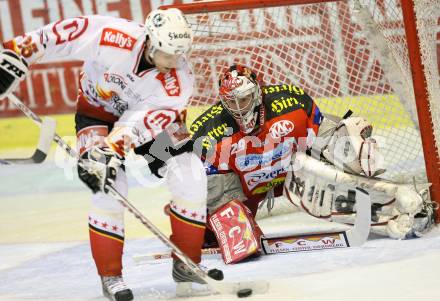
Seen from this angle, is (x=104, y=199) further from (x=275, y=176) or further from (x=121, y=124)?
(x=275, y=176)

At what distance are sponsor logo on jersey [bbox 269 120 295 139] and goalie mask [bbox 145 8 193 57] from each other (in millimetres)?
923

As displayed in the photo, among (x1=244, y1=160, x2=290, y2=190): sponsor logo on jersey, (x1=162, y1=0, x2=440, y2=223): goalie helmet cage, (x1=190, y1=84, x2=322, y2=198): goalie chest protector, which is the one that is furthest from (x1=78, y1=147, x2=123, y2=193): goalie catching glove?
(x1=162, y1=0, x2=440, y2=223): goalie helmet cage

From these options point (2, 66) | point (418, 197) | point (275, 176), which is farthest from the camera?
point (275, 176)

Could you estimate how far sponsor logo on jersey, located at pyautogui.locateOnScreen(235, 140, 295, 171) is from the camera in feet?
12.7

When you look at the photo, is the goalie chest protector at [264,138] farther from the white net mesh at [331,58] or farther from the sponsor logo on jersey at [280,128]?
the white net mesh at [331,58]

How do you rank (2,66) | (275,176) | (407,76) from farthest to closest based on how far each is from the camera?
(407,76)
(275,176)
(2,66)

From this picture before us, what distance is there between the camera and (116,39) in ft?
9.91

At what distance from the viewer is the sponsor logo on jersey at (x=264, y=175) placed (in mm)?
3924

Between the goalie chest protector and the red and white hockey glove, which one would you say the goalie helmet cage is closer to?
the goalie chest protector

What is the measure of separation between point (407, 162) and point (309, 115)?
0.91 meters

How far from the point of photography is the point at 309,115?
154 inches

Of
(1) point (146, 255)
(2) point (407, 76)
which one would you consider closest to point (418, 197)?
(2) point (407, 76)

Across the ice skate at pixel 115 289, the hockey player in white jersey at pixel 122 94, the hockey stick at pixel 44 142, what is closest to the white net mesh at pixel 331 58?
the hockey player in white jersey at pixel 122 94

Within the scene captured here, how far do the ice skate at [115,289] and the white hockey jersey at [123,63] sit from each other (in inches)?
18.8
